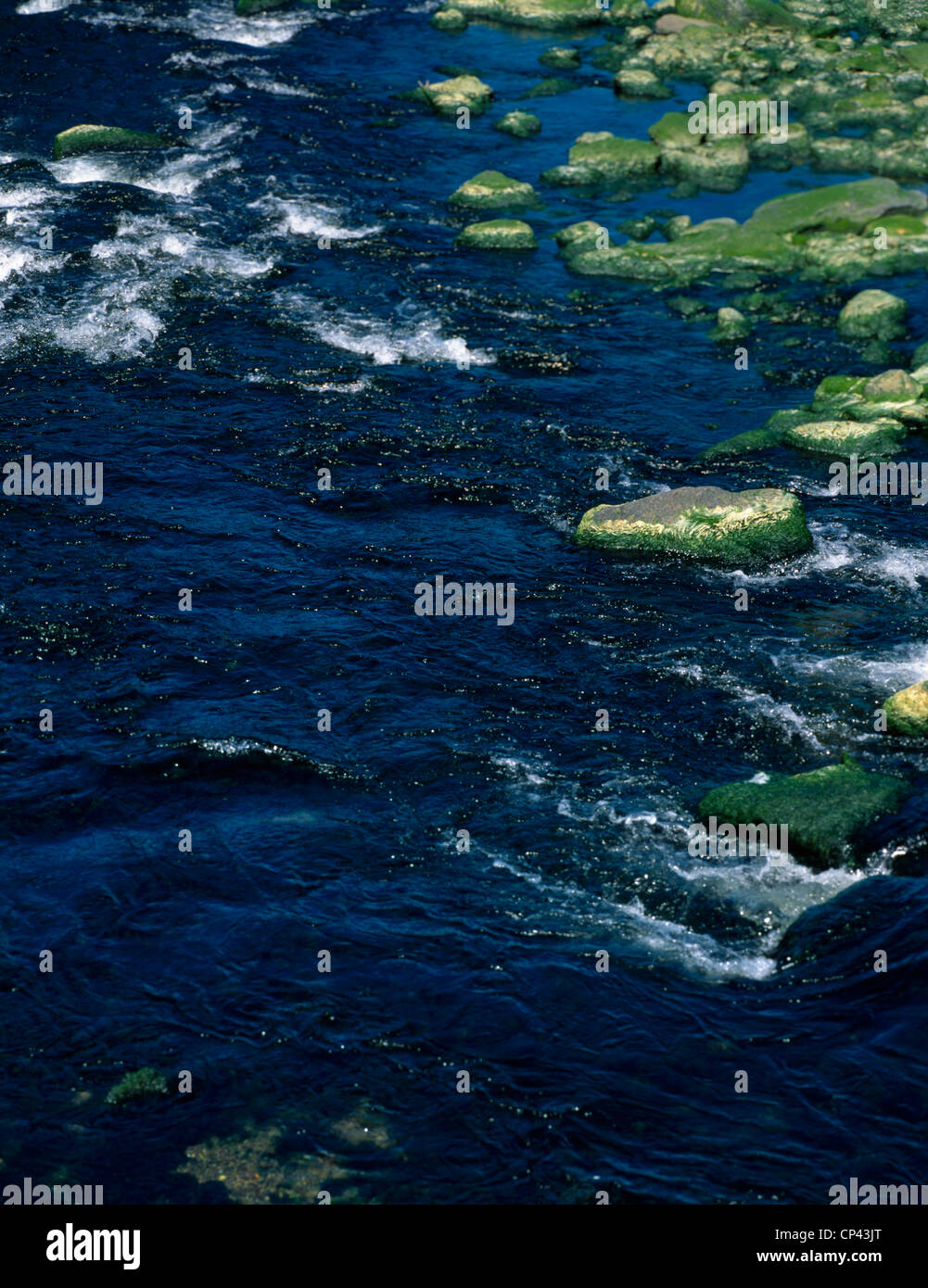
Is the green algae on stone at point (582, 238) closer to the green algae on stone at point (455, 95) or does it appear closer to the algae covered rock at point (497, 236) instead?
the algae covered rock at point (497, 236)

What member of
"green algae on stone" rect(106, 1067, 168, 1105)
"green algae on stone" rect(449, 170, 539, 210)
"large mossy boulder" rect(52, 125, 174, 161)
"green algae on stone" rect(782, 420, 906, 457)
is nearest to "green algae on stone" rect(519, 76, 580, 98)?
"green algae on stone" rect(449, 170, 539, 210)

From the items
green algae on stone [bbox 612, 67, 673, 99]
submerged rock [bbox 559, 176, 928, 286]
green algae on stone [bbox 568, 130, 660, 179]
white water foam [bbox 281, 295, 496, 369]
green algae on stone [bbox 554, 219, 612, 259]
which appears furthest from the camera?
green algae on stone [bbox 612, 67, 673, 99]

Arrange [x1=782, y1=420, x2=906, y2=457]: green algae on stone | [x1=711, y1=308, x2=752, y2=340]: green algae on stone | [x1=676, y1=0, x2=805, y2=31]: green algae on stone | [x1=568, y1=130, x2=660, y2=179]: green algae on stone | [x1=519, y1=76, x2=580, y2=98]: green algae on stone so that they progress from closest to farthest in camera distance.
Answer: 1. [x1=782, y1=420, x2=906, y2=457]: green algae on stone
2. [x1=711, y1=308, x2=752, y2=340]: green algae on stone
3. [x1=568, y1=130, x2=660, y2=179]: green algae on stone
4. [x1=519, y1=76, x2=580, y2=98]: green algae on stone
5. [x1=676, y1=0, x2=805, y2=31]: green algae on stone

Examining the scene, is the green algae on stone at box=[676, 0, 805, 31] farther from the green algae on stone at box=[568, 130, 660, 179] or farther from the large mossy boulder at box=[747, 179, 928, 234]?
the large mossy boulder at box=[747, 179, 928, 234]

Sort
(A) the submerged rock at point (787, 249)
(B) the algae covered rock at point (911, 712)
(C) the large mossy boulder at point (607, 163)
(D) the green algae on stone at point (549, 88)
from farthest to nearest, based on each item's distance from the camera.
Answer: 1. (D) the green algae on stone at point (549, 88)
2. (C) the large mossy boulder at point (607, 163)
3. (A) the submerged rock at point (787, 249)
4. (B) the algae covered rock at point (911, 712)

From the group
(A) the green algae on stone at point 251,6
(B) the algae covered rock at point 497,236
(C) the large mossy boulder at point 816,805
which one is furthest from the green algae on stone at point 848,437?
(A) the green algae on stone at point 251,6

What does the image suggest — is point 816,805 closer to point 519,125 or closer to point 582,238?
point 582,238
